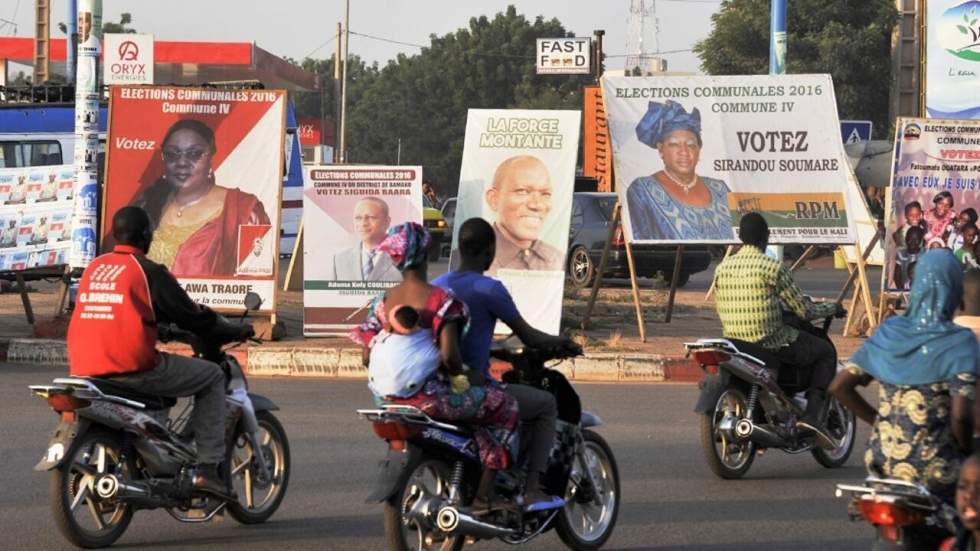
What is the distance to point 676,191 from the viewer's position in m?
16.8

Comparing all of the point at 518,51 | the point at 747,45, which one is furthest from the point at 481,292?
the point at 518,51

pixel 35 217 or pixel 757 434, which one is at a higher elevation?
pixel 35 217

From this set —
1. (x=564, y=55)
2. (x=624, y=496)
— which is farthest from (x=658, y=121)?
(x=564, y=55)

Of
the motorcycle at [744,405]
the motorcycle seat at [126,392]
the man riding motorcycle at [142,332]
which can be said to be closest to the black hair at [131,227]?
the man riding motorcycle at [142,332]

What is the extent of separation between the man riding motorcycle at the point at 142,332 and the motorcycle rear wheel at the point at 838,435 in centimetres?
429

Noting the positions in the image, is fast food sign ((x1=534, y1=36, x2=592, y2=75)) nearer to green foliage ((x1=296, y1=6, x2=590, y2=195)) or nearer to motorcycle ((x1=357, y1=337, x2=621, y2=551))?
green foliage ((x1=296, y1=6, x2=590, y2=195))

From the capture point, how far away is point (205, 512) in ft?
26.3

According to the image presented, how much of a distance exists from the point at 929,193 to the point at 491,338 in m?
11.0

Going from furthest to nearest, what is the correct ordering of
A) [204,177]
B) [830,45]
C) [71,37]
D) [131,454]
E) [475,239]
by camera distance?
[830,45] < [71,37] < [204,177] < [131,454] < [475,239]

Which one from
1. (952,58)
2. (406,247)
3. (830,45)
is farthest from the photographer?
(830,45)

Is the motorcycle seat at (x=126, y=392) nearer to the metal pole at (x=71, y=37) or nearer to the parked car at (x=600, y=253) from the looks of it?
the parked car at (x=600, y=253)

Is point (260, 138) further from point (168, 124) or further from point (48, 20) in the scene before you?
point (48, 20)

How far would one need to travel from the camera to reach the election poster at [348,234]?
53.9 ft

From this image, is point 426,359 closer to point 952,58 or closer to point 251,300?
point 251,300
